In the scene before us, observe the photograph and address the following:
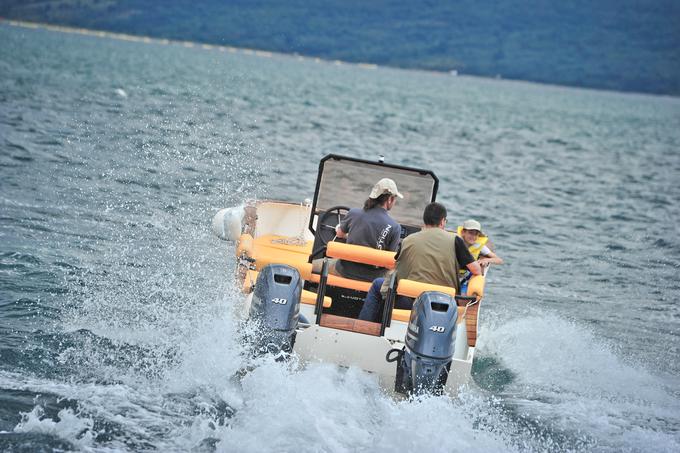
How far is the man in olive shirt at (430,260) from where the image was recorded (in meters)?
7.85

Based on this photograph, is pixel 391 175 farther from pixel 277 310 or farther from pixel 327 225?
pixel 277 310

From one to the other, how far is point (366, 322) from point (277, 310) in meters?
0.92

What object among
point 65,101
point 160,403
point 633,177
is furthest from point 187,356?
point 633,177

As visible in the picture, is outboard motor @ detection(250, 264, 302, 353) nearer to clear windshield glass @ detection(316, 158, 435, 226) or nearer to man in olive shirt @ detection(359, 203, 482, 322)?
man in olive shirt @ detection(359, 203, 482, 322)

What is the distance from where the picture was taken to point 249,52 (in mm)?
189625

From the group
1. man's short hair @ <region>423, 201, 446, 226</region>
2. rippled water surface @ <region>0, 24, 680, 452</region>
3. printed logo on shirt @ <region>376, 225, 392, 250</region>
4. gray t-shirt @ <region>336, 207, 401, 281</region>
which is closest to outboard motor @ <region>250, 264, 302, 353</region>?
rippled water surface @ <region>0, 24, 680, 452</region>

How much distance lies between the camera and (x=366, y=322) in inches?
301

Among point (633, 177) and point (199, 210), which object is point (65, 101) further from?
point (633, 177)

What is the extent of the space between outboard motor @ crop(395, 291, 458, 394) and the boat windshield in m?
2.48

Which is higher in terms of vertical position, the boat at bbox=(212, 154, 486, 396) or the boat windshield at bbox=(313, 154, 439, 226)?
the boat windshield at bbox=(313, 154, 439, 226)

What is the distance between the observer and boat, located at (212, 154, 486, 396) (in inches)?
278

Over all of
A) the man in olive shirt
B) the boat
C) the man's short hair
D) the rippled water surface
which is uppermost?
the man's short hair

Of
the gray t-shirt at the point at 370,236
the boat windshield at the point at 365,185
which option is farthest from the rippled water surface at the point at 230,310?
the boat windshield at the point at 365,185

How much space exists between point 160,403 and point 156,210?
8.15 meters
